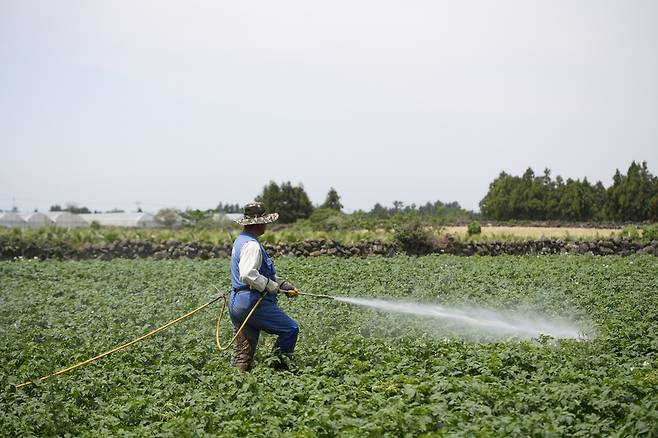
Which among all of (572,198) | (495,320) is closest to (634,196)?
(572,198)

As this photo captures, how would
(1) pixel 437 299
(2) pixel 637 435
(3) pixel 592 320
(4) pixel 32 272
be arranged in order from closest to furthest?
1. (2) pixel 637 435
2. (3) pixel 592 320
3. (1) pixel 437 299
4. (4) pixel 32 272

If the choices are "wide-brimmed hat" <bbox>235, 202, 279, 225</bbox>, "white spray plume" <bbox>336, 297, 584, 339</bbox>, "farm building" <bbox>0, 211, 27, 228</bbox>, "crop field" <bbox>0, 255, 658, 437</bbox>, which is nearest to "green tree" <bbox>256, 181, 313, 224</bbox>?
"farm building" <bbox>0, 211, 27, 228</bbox>

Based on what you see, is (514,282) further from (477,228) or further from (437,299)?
(477,228)

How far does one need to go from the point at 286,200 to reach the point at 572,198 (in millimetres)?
21647

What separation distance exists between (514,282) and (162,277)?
845 centimetres

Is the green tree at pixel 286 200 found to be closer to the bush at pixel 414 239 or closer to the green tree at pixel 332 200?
the green tree at pixel 332 200

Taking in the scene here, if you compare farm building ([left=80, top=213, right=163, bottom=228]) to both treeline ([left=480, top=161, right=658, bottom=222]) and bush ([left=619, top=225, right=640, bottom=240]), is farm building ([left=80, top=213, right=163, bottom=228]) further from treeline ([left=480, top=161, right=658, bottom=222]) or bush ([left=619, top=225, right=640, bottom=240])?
bush ([left=619, top=225, right=640, bottom=240])

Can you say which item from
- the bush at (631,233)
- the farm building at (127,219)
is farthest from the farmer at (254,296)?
the farm building at (127,219)

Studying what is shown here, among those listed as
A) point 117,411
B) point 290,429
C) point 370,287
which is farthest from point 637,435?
point 370,287

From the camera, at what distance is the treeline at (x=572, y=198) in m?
47.9

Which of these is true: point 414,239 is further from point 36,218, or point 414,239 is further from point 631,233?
point 36,218

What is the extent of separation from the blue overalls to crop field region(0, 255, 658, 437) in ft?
0.73

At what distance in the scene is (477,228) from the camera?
30.4 meters

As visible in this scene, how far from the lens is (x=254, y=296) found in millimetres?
8484
